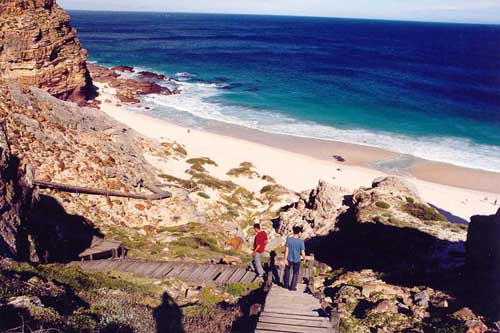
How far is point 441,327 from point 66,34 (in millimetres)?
49470

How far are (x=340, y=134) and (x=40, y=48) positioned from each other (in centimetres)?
3431

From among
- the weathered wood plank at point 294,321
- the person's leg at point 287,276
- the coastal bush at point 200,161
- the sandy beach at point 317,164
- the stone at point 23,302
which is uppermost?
the stone at point 23,302

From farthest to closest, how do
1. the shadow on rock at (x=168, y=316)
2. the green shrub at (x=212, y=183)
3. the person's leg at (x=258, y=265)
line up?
the green shrub at (x=212, y=183)
the person's leg at (x=258, y=265)
the shadow on rock at (x=168, y=316)

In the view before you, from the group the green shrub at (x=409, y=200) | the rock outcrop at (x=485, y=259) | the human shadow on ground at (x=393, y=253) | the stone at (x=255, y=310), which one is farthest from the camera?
the green shrub at (x=409, y=200)

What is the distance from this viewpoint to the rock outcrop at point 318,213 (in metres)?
21.0

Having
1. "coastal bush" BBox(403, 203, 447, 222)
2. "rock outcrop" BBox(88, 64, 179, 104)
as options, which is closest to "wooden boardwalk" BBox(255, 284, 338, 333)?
"coastal bush" BBox(403, 203, 447, 222)

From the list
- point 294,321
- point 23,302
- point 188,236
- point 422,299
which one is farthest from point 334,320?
point 188,236

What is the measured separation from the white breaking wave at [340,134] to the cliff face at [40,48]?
11.7 m

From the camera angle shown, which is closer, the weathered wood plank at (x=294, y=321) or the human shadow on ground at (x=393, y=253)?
the weathered wood plank at (x=294, y=321)

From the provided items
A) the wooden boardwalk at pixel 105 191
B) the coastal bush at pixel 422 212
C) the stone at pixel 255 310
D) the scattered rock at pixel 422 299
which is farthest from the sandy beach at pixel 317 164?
the scattered rock at pixel 422 299

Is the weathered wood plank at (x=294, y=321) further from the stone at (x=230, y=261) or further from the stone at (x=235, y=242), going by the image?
the stone at (x=235, y=242)

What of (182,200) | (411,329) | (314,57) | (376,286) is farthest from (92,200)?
(314,57)

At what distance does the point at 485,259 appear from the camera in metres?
11.9

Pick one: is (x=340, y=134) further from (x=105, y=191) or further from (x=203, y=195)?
(x=105, y=191)
